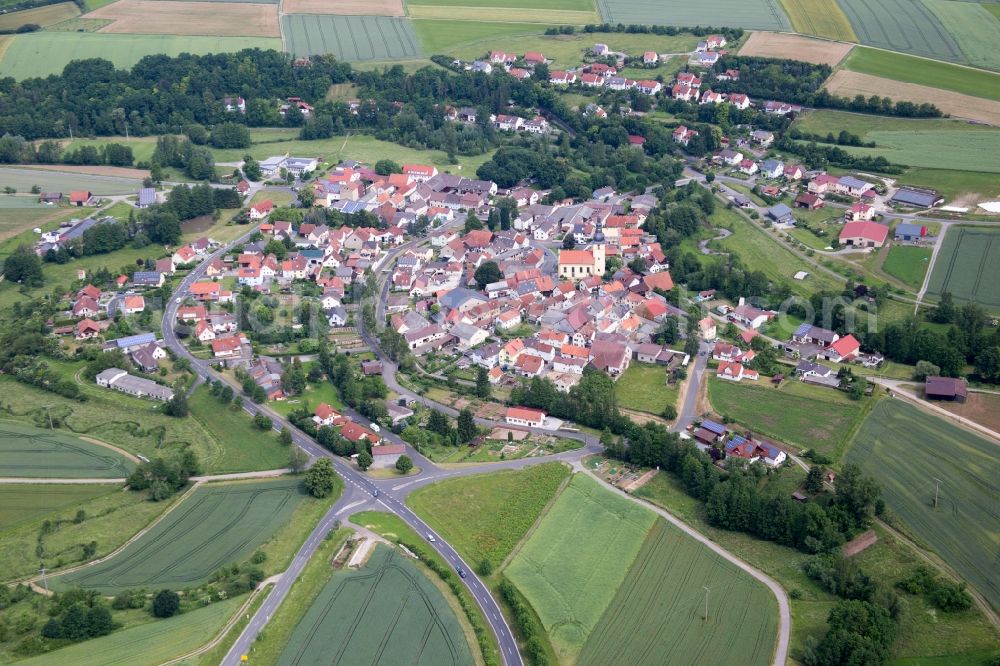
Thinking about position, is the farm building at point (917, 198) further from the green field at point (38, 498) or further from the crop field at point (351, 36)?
the green field at point (38, 498)

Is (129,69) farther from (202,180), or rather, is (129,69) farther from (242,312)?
(242,312)

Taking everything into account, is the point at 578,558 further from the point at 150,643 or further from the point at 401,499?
the point at 150,643

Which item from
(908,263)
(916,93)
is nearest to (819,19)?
(916,93)

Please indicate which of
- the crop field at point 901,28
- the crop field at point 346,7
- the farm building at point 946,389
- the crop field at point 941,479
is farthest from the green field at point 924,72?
the crop field at point 941,479

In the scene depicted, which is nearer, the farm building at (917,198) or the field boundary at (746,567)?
the field boundary at (746,567)

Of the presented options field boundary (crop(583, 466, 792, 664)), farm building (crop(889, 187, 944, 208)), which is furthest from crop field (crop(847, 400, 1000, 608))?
farm building (crop(889, 187, 944, 208))
